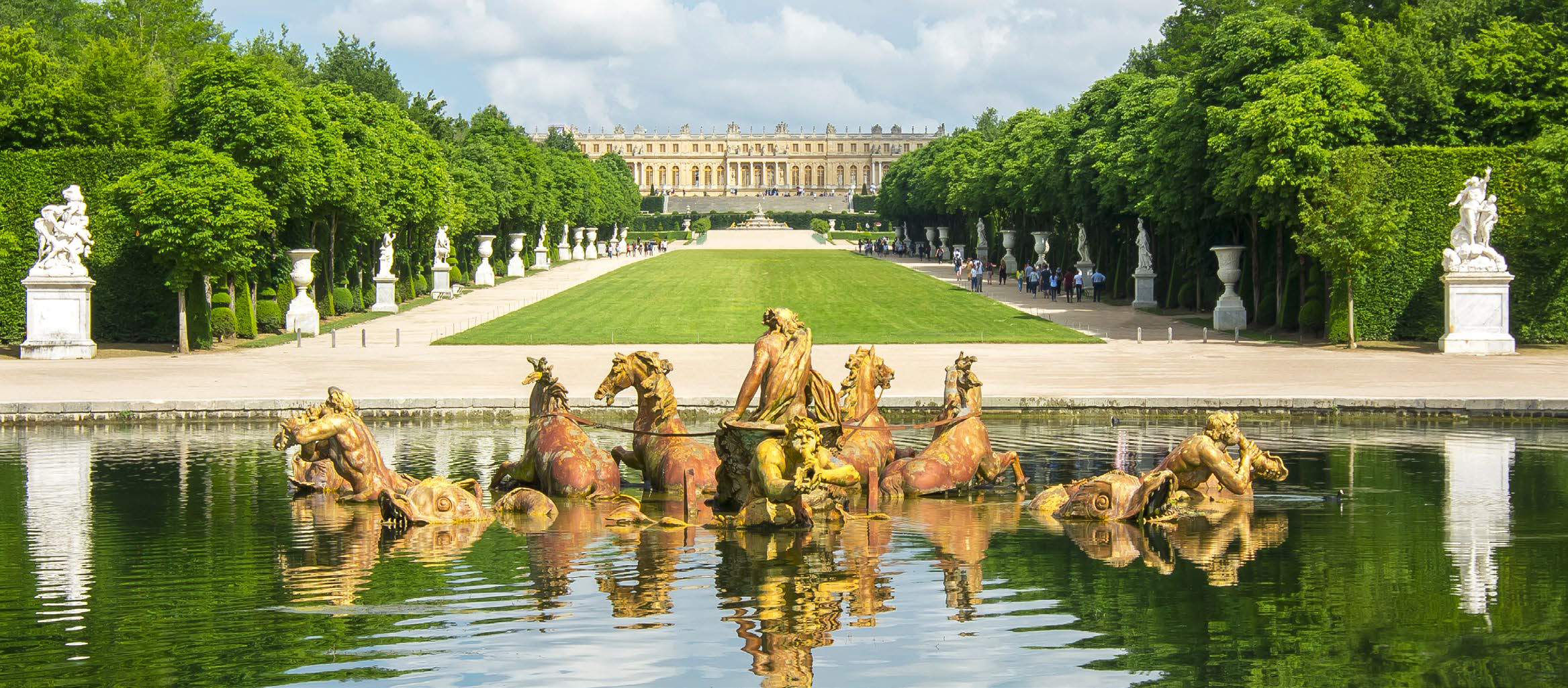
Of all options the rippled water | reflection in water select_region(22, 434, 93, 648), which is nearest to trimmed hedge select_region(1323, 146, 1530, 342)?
the rippled water

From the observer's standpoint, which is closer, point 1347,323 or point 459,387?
point 459,387

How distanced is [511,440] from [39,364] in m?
16.4

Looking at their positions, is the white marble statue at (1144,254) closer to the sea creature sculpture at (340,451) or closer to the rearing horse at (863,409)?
the rearing horse at (863,409)

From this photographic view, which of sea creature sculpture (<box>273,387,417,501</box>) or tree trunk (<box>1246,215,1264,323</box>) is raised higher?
tree trunk (<box>1246,215,1264,323</box>)

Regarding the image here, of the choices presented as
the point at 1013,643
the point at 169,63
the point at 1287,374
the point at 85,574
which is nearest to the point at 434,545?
the point at 85,574

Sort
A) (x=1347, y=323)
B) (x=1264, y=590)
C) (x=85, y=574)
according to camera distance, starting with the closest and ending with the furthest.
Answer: (x=1264, y=590) < (x=85, y=574) < (x=1347, y=323)

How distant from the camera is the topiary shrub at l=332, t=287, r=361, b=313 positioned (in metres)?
51.6

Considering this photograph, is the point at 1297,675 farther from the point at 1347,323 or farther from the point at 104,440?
the point at 1347,323

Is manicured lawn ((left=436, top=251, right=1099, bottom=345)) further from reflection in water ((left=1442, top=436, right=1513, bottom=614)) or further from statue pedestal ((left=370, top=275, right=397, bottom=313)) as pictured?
reflection in water ((left=1442, top=436, right=1513, bottom=614))

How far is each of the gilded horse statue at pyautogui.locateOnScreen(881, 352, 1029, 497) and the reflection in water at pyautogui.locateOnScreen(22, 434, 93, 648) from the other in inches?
284

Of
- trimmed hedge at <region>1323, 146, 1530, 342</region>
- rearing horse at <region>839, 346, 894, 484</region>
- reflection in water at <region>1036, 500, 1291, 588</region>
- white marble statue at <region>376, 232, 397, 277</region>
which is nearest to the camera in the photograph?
reflection in water at <region>1036, 500, 1291, 588</region>

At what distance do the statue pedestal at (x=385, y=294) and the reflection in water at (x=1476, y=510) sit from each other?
38.7m

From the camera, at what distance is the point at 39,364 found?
33.4 m

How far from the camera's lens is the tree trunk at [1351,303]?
36.6 meters
